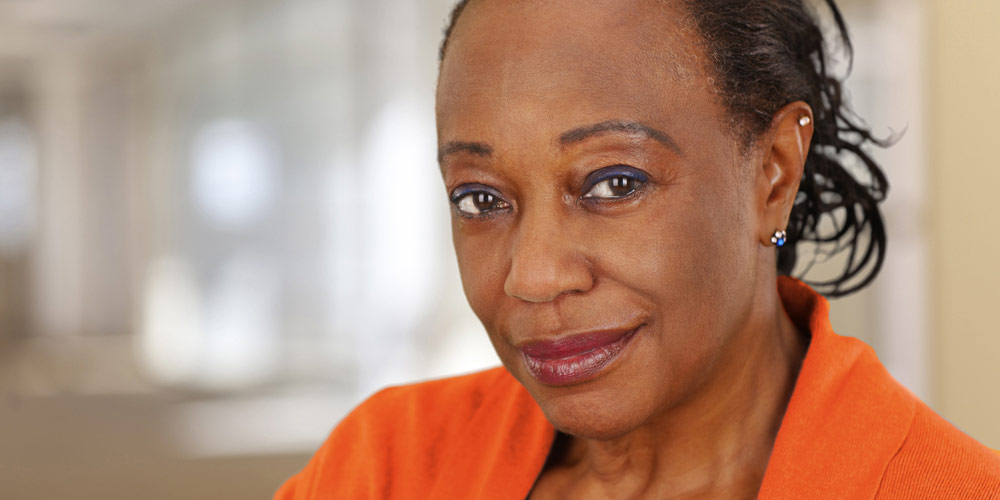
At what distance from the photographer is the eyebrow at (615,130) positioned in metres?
0.92

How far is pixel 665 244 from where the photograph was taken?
0.94m

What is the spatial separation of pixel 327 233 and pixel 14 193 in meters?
1.03

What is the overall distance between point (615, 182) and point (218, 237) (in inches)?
103

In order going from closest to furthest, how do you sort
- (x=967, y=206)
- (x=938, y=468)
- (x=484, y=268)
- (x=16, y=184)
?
(x=938, y=468), (x=484, y=268), (x=967, y=206), (x=16, y=184)

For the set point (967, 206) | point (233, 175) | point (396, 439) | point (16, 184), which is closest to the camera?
point (396, 439)

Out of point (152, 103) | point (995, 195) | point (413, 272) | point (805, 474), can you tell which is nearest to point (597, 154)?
point (805, 474)

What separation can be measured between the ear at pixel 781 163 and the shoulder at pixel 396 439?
1.42 feet

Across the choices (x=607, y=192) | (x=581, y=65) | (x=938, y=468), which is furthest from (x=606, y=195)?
(x=938, y=468)

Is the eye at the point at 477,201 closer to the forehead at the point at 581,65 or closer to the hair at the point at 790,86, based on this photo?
the forehead at the point at 581,65

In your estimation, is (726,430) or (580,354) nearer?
(580,354)

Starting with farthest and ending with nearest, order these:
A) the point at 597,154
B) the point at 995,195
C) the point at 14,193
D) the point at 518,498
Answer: the point at 14,193, the point at 995,195, the point at 518,498, the point at 597,154

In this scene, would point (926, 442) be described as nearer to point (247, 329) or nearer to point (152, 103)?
point (247, 329)

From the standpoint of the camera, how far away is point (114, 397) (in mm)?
3234

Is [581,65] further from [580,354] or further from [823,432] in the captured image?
[823,432]
